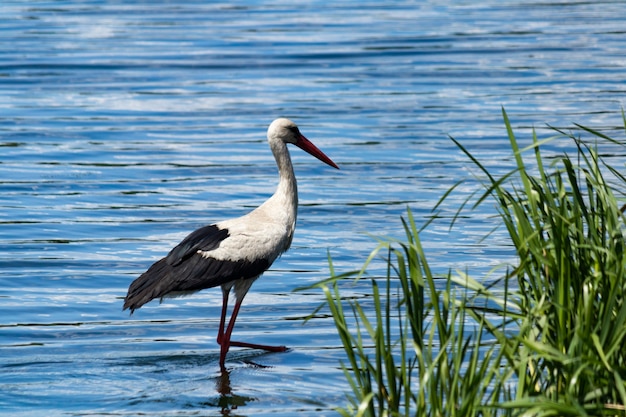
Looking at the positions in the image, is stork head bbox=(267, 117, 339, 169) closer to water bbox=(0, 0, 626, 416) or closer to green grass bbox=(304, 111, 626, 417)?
water bbox=(0, 0, 626, 416)

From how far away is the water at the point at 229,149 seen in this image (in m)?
7.85

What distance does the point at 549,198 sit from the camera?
5094 millimetres

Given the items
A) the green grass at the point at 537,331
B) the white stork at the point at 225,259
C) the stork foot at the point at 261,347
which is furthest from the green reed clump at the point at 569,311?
the white stork at the point at 225,259

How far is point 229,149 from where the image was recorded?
14703mm

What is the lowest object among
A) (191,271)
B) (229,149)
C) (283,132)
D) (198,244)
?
(191,271)

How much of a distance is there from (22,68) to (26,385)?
41.9 feet

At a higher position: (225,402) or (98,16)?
(98,16)

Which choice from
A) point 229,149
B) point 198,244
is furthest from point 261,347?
point 229,149

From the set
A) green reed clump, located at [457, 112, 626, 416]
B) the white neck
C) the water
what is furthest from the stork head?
green reed clump, located at [457, 112, 626, 416]

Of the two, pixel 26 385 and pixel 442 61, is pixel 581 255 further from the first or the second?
pixel 442 61

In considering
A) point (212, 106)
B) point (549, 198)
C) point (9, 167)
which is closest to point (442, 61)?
point (212, 106)

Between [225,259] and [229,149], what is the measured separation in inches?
260

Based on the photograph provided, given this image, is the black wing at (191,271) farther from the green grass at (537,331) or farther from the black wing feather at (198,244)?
the green grass at (537,331)

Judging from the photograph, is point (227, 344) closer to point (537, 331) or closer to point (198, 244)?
point (198, 244)
